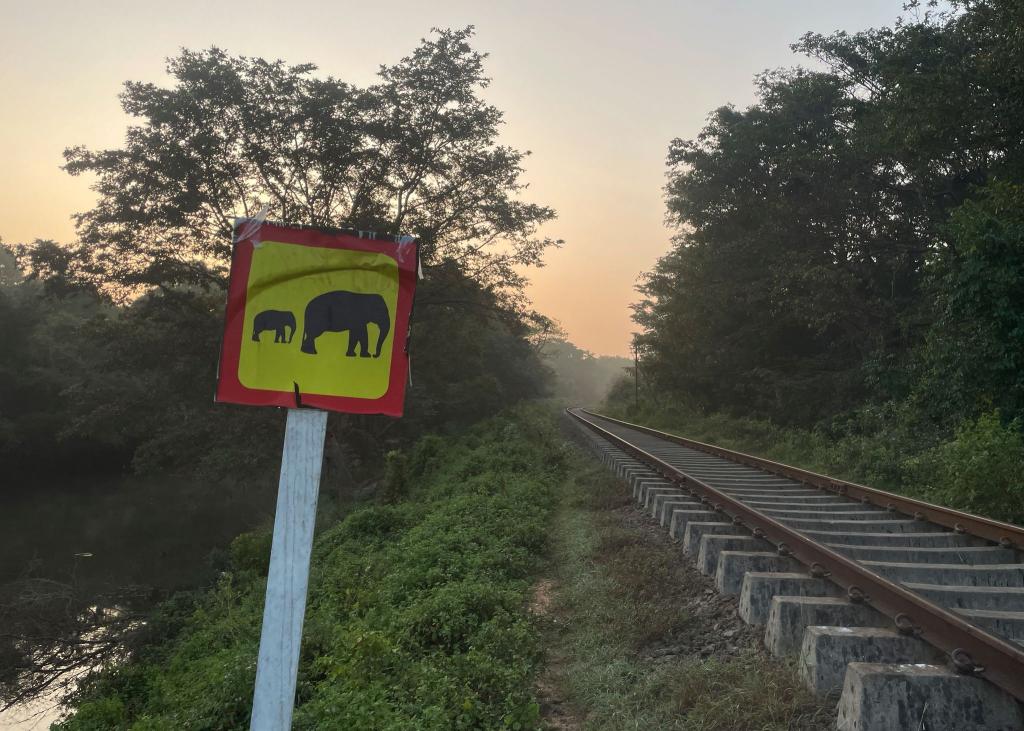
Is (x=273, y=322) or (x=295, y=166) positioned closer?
(x=273, y=322)

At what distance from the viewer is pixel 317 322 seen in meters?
2.10

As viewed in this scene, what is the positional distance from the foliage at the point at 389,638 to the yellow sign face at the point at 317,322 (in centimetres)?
237

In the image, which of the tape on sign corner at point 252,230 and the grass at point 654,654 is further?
the grass at point 654,654

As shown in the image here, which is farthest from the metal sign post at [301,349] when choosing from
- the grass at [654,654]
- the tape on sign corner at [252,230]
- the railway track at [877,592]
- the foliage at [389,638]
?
the railway track at [877,592]

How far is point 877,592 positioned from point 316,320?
3631 mm

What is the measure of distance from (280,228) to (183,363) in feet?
63.0

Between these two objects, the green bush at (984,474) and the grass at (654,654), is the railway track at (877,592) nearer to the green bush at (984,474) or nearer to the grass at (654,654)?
the grass at (654,654)

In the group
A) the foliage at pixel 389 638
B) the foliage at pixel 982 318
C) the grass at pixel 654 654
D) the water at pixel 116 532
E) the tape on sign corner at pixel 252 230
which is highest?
the foliage at pixel 982 318

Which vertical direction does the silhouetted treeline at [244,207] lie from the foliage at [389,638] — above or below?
above

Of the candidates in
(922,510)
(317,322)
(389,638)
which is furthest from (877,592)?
(922,510)

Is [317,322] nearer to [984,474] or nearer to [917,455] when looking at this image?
[984,474]

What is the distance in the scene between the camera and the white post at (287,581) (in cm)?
200

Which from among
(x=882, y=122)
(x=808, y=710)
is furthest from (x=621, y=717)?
(x=882, y=122)

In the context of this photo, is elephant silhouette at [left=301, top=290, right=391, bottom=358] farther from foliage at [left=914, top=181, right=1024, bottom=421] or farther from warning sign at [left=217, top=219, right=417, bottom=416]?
foliage at [left=914, top=181, right=1024, bottom=421]
